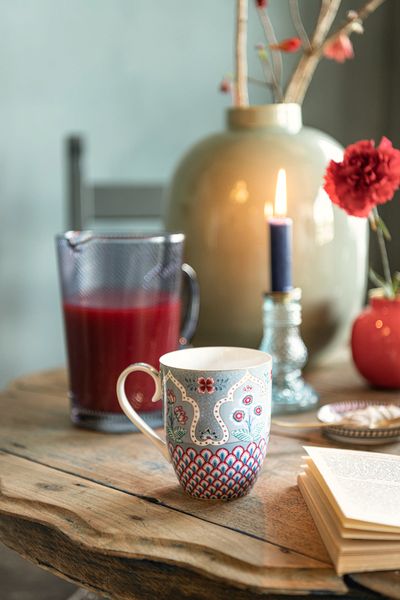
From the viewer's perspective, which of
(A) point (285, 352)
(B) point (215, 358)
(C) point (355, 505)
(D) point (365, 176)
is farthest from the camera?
(A) point (285, 352)

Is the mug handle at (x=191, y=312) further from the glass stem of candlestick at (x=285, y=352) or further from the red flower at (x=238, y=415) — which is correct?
the red flower at (x=238, y=415)

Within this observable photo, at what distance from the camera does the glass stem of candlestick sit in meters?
0.90

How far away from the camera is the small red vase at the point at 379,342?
0.96 m

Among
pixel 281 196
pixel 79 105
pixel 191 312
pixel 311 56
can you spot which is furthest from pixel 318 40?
pixel 79 105

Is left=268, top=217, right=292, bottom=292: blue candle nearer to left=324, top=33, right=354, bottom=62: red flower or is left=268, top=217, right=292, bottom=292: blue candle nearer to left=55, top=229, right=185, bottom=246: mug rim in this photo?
left=55, top=229, right=185, bottom=246: mug rim

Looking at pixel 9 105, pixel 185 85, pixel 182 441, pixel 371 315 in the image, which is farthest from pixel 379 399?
pixel 185 85

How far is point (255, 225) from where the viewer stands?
3.27ft

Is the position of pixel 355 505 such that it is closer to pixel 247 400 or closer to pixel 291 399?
pixel 247 400

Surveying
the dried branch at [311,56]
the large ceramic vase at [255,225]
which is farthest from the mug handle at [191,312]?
the dried branch at [311,56]

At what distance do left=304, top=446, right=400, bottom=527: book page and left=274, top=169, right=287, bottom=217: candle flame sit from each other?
37cm

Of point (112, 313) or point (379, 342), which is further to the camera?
point (379, 342)

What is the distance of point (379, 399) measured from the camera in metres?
0.95

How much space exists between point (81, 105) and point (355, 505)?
170 centimetres

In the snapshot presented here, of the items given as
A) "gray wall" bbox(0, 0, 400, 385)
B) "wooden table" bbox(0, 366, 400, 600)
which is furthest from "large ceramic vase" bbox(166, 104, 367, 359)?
"gray wall" bbox(0, 0, 400, 385)
